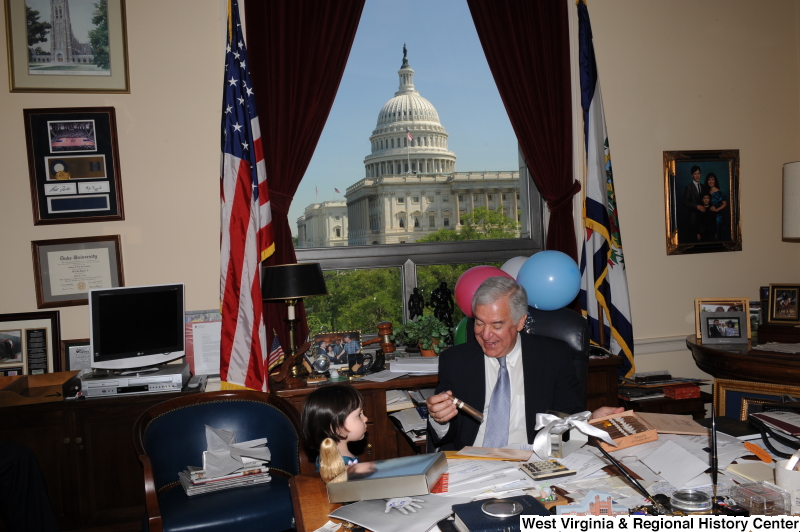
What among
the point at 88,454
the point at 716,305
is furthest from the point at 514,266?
the point at 88,454

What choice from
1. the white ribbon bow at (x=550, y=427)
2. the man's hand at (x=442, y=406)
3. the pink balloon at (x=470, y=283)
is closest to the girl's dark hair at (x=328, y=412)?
the man's hand at (x=442, y=406)

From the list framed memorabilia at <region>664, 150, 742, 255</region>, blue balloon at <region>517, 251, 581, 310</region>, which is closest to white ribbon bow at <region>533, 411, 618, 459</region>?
blue balloon at <region>517, 251, 581, 310</region>

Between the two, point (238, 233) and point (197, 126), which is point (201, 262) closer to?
point (238, 233)

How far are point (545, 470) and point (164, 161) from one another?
9.56 ft

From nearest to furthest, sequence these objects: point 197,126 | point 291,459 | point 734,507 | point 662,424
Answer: point 734,507 < point 662,424 < point 291,459 < point 197,126

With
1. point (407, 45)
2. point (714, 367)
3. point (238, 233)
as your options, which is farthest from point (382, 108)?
point (714, 367)

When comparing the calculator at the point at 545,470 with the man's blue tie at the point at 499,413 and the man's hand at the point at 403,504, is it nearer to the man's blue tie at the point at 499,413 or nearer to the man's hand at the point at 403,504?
the man's hand at the point at 403,504

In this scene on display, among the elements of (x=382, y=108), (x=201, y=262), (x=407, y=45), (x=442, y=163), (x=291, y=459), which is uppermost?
(x=407, y=45)

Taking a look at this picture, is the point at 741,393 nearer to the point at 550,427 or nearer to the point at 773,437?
the point at 773,437

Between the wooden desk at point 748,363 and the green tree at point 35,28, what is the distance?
4.45 m

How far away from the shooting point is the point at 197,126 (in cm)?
382

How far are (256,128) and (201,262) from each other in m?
0.88

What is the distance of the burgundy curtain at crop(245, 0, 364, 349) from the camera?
3.82 m

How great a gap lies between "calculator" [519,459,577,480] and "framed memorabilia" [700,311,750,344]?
2740 mm
